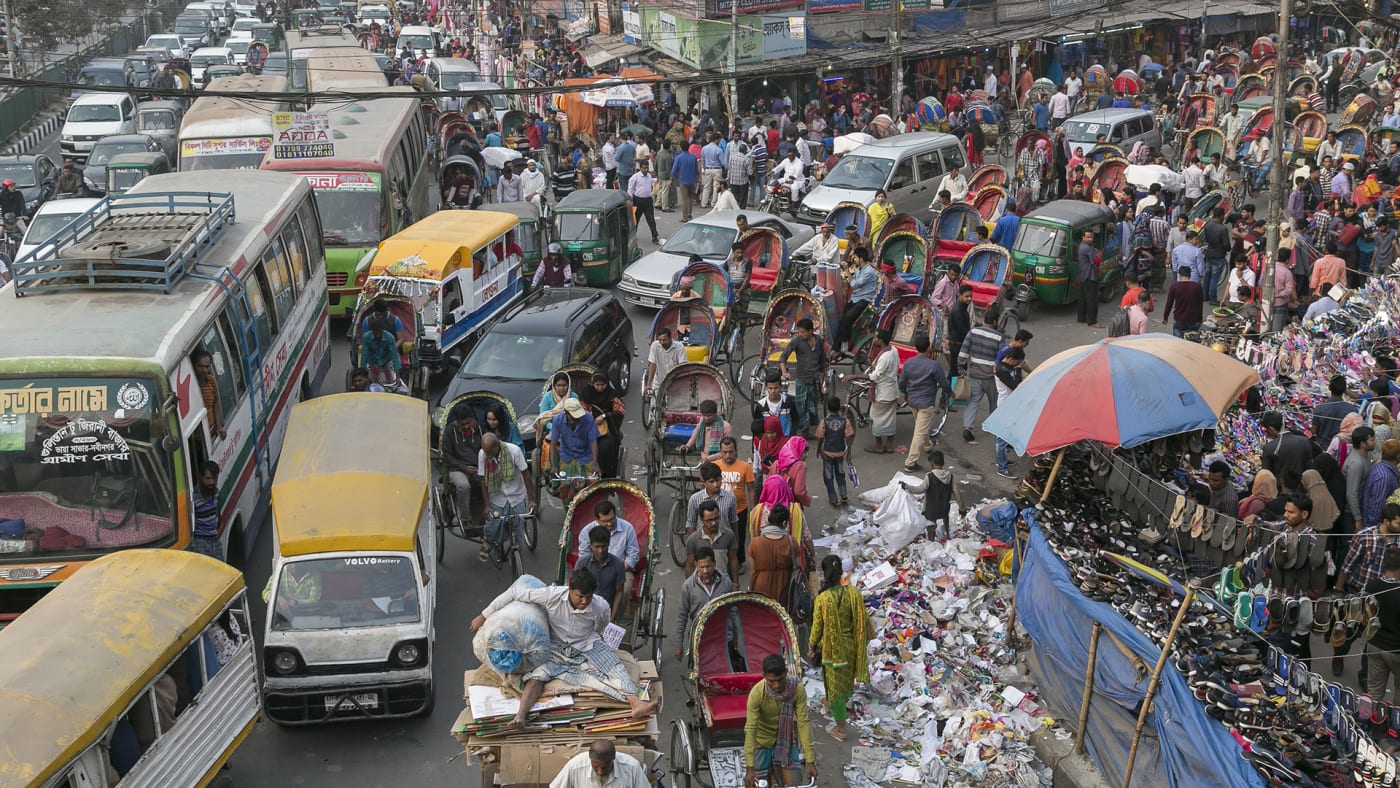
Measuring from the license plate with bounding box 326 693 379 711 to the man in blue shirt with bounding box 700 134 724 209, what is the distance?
64.2ft

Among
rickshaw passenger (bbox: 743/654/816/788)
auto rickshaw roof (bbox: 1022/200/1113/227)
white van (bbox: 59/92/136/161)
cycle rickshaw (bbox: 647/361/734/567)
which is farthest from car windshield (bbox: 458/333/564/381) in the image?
white van (bbox: 59/92/136/161)

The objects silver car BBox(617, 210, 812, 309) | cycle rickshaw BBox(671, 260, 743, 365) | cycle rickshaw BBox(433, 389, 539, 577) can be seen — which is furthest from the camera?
silver car BBox(617, 210, 812, 309)

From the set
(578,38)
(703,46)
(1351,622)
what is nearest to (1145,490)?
(1351,622)

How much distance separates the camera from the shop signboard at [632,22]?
129 feet

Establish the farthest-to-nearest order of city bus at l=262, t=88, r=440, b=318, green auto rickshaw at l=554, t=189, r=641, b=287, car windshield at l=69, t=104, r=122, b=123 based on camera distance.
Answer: car windshield at l=69, t=104, r=122, b=123 → green auto rickshaw at l=554, t=189, r=641, b=287 → city bus at l=262, t=88, r=440, b=318

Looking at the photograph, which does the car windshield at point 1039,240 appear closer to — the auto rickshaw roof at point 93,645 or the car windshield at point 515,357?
the car windshield at point 515,357

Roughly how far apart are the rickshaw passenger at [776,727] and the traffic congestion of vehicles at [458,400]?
58 mm

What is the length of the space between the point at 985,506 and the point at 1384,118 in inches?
765

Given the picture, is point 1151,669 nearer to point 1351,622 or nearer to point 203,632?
point 1351,622

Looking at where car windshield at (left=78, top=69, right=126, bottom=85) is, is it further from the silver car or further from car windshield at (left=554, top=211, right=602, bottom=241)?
the silver car

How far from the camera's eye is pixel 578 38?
45.7m

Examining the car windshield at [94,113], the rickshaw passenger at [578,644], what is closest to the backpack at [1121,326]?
the rickshaw passenger at [578,644]

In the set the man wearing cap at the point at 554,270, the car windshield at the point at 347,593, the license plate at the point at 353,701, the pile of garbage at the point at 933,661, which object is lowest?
the pile of garbage at the point at 933,661

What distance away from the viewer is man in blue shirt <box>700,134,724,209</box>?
2850cm
